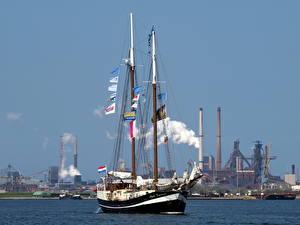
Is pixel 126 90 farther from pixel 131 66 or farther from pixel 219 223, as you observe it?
pixel 219 223

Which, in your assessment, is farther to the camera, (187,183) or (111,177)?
(111,177)

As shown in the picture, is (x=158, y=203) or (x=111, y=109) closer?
(x=158, y=203)

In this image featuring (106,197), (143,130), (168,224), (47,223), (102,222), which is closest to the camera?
(168,224)

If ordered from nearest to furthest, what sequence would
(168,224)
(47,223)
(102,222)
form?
(168,224)
(102,222)
(47,223)

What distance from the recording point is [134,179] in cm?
12888

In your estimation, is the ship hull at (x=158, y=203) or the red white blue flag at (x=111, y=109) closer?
the ship hull at (x=158, y=203)

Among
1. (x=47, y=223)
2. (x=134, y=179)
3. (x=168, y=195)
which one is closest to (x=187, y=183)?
(x=168, y=195)

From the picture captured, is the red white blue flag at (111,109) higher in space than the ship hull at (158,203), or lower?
higher

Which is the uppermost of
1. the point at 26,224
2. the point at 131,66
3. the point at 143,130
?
the point at 131,66

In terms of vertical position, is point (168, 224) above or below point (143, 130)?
below

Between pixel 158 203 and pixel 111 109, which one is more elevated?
pixel 111 109

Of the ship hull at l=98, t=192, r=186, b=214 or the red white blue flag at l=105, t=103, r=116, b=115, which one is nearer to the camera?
the ship hull at l=98, t=192, r=186, b=214

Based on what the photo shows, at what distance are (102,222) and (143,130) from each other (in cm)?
2921

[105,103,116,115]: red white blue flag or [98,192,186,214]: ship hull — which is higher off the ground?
[105,103,116,115]: red white blue flag
